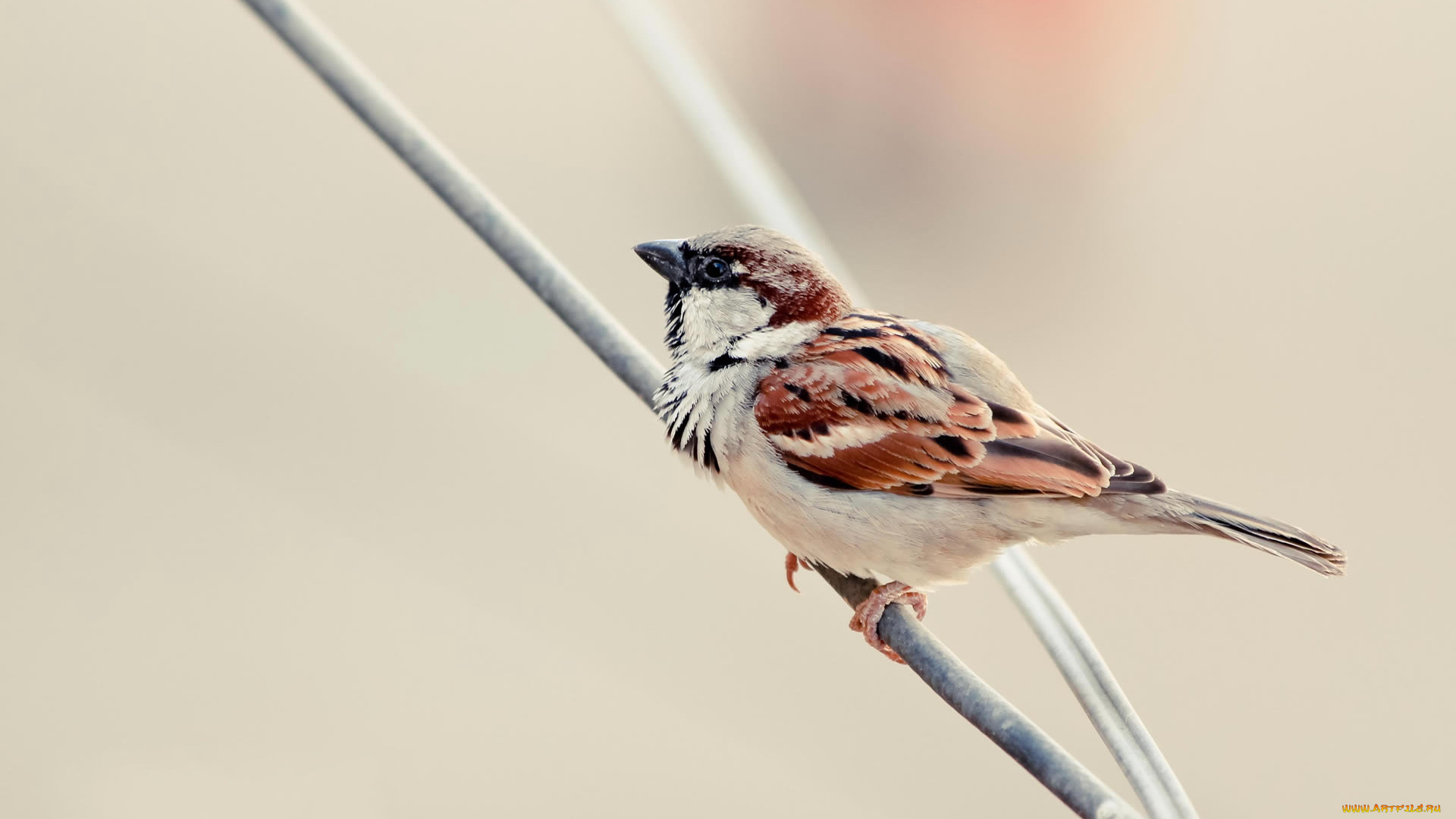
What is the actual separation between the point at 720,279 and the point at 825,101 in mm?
2874

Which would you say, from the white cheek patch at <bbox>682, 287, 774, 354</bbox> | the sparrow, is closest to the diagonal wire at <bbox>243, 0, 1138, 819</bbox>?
the sparrow

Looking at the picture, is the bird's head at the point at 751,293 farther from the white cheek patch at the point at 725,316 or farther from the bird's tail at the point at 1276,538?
the bird's tail at the point at 1276,538

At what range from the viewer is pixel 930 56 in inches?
152

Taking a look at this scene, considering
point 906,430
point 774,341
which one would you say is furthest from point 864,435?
point 774,341

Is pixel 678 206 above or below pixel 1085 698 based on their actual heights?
above

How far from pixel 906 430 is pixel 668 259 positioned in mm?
373

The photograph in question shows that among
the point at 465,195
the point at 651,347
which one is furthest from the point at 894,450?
the point at 651,347

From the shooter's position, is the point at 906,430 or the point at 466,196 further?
the point at 906,430

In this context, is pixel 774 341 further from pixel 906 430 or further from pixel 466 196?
pixel 466 196

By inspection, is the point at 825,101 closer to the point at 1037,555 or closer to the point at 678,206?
Answer: the point at 678,206

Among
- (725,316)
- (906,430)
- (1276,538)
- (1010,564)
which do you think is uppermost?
(725,316)

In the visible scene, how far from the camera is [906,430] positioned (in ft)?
4.61

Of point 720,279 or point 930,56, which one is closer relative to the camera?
point 720,279

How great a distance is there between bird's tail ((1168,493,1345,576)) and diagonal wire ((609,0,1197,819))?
17 centimetres
